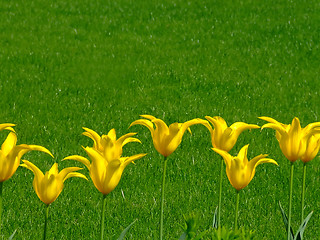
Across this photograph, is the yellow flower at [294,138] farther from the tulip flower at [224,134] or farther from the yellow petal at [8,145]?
the yellow petal at [8,145]

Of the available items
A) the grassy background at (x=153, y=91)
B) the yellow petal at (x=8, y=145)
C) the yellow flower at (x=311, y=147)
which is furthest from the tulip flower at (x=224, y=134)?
the grassy background at (x=153, y=91)

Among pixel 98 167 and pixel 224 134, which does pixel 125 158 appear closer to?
pixel 98 167

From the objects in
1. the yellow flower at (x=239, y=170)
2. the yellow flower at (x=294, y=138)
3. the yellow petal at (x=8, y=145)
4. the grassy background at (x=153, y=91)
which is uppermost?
the grassy background at (x=153, y=91)

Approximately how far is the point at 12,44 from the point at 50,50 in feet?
Answer: 2.44

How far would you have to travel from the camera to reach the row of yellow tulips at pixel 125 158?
2207 mm

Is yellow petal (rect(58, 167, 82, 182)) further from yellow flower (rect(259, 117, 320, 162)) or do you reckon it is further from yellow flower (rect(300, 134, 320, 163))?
yellow flower (rect(300, 134, 320, 163))

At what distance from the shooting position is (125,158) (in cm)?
232

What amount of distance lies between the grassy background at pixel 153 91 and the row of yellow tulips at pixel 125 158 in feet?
5.94

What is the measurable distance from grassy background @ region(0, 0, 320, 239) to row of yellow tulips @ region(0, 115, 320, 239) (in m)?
1.81

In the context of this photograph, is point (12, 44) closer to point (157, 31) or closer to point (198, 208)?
point (157, 31)

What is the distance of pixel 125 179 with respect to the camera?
5.29 metres

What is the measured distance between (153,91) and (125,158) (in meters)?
5.57

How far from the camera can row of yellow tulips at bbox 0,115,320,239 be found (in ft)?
7.24

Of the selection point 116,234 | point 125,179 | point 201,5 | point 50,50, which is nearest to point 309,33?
point 201,5
